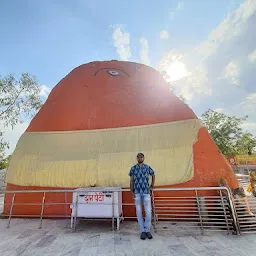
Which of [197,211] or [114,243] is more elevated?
[197,211]

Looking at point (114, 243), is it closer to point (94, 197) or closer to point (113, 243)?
point (113, 243)

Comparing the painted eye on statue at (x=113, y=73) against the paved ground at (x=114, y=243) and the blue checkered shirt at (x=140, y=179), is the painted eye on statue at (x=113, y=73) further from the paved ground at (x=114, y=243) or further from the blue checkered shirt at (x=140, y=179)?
the paved ground at (x=114, y=243)

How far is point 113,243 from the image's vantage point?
12.0 feet

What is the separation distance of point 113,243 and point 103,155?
8.78 ft

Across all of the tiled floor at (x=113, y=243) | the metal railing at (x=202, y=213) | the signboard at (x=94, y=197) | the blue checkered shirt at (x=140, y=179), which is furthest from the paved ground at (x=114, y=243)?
the blue checkered shirt at (x=140, y=179)

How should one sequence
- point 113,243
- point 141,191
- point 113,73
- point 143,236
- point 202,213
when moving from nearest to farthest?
point 113,243 → point 143,236 → point 141,191 → point 202,213 → point 113,73

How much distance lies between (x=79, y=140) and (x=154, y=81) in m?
4.37

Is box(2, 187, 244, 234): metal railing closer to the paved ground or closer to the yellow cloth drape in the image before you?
the paved ground

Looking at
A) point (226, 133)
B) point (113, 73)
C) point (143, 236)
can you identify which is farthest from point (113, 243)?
point (226, 133)

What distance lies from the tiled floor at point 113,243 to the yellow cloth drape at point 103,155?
142 centimetres

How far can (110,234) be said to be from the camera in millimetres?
4160

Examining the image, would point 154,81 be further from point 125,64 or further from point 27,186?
point 27,186

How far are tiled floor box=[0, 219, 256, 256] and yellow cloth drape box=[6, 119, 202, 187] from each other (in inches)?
55.8

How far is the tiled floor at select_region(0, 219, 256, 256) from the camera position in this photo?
3.25m
